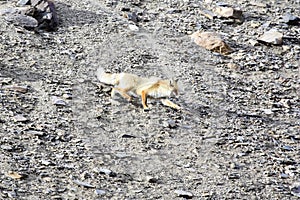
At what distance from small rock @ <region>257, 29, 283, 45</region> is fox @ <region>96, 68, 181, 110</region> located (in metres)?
3.19

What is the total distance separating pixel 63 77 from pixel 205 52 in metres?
2.81

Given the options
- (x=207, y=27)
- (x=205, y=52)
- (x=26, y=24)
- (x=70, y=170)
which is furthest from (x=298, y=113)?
(x=26, y=24)

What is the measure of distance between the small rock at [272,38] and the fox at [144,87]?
10.5ft

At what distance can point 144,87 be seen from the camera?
904 centimetres

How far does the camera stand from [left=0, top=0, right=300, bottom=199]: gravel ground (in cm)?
731

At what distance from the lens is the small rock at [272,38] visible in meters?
11.8

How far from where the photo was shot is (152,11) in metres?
12.7

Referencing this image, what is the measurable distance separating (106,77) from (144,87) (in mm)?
706

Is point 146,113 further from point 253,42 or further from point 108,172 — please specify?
point 253,42

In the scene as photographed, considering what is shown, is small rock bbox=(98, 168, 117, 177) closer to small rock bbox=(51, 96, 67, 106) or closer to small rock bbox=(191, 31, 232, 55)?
small rock bbox=(51, 96, 67, 106)

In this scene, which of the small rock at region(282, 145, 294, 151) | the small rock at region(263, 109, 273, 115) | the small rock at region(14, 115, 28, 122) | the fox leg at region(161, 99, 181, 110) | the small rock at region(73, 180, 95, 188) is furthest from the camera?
the small rock at region(263, 109, 273, 115)

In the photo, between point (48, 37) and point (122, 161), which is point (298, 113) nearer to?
point (122, 161)

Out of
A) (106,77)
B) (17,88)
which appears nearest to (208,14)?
(106,77)

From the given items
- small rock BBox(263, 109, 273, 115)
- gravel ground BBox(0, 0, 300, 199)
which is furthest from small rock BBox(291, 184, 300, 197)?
small rock BBox(263, 109, 273, 115)
